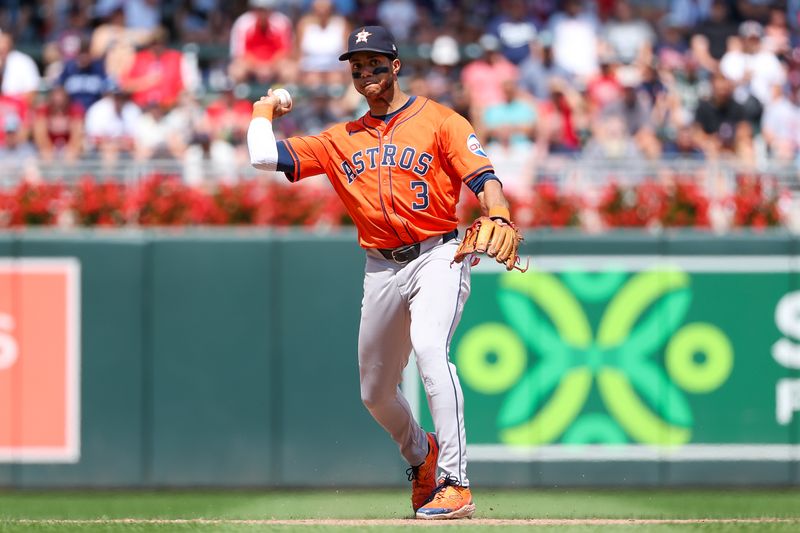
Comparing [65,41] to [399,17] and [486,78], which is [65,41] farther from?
[486,78]

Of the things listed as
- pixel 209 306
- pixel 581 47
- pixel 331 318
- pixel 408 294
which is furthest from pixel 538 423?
pixel 581 47

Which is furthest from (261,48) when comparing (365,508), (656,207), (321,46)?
(365,508)

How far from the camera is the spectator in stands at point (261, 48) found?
496 inches

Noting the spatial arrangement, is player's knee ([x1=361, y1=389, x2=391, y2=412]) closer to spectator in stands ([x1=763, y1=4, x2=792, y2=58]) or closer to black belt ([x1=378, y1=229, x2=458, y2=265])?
black belt ([x1=378, y1=229, x2=458, y2=265])

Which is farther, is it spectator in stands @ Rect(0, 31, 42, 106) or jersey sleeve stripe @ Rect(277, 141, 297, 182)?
spectator in stands @ Rect(0, 31, 42, 106)

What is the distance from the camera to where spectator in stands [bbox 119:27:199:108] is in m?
12.3

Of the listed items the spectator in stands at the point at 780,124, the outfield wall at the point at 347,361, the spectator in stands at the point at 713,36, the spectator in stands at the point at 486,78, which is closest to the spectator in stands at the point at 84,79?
the spectator in stands at the point at 486,78

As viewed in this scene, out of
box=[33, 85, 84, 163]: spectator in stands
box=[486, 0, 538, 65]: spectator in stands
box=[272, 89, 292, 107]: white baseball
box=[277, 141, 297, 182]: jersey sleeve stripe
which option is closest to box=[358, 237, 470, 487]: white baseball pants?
box=[277, 141, 297, 182]: jersey sleeve stripe

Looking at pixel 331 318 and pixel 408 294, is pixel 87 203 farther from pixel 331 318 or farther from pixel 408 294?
pixel 408 294

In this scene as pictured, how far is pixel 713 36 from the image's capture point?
14.0 m

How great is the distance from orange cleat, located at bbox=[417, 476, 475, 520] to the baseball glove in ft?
3.14

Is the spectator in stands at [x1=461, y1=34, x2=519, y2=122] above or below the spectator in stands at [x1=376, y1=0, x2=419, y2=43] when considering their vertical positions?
below

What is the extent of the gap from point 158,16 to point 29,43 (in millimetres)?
1319

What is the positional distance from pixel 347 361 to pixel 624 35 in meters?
6.54
